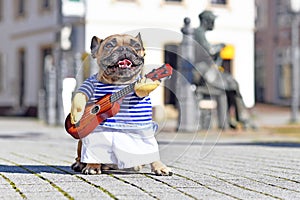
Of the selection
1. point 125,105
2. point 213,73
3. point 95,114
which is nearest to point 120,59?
point 125,105

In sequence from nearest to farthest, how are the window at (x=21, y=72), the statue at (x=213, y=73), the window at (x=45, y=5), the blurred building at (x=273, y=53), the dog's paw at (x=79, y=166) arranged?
the dog's paw at (x=79, y=166) → the statue at (x=213, y=73) → the window at (x=45, y=5) → the window at (x=21, y=72) → the blurred building at (x=273, y=53)

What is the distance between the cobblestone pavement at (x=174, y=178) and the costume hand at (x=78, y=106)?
524mm

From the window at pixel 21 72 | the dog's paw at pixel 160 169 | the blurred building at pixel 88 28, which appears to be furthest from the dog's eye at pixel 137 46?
the window at pixel 21 72

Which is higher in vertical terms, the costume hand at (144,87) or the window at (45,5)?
the window at (45,5)

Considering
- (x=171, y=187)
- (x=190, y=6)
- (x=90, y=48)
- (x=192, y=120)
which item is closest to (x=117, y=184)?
(x=171, y=187)

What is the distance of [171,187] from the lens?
7.04 metres

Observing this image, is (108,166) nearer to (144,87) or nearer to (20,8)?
(144,87)

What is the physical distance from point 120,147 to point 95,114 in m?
0.38

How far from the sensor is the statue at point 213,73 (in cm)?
1706

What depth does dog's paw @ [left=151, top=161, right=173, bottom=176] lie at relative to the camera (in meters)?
7.94

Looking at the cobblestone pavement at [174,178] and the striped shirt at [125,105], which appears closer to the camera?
the cobblestone pavement at [174,178]

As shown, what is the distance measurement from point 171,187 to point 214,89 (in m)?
11.4

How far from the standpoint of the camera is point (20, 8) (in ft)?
117

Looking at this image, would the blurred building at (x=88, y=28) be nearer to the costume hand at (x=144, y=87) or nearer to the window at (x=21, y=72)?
the window at (x=21, y=72)
